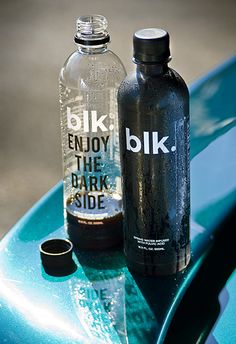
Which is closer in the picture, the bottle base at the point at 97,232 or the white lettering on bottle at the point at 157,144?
the white lettering on bottle at the point at 157,144

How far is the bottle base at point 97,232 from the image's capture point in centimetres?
133

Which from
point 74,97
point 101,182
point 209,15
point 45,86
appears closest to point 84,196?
point 101,182

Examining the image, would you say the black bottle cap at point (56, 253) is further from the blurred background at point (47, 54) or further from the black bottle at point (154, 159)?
the blurred background at point (47, 54)

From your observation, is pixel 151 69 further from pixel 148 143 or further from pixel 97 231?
pixel 97 231

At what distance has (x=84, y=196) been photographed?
1342 mm

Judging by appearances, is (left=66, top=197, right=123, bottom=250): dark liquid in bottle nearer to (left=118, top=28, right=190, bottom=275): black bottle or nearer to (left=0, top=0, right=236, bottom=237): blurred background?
(left=118, top=28, right=190, bottom=275): black bottle

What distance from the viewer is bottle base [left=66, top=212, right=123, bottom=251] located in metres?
1.33

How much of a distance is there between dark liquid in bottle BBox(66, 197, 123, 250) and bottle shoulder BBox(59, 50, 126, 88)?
0.60ft

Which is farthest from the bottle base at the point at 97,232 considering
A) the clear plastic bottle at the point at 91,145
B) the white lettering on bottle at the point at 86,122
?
the white lettering on bottle at the point at 86,122

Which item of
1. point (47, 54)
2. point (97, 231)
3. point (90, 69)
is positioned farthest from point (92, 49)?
point (47, 54)

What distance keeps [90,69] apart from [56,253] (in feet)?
0.88

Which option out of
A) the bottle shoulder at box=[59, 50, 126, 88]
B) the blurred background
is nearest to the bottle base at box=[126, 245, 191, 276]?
the bottle shoulder at box=[59, 50, 126, 88]

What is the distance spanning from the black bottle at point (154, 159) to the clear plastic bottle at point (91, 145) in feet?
0.24

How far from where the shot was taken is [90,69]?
1347 mm
